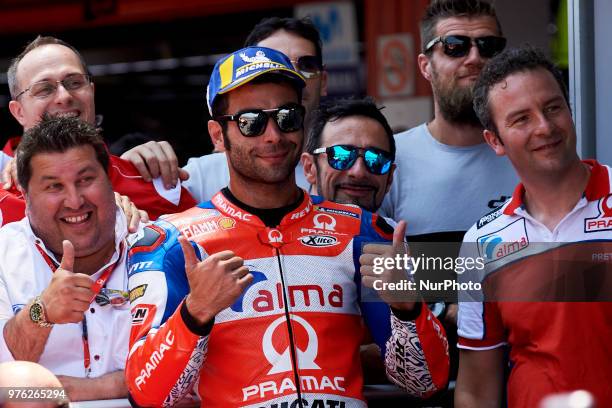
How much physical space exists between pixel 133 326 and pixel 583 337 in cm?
137

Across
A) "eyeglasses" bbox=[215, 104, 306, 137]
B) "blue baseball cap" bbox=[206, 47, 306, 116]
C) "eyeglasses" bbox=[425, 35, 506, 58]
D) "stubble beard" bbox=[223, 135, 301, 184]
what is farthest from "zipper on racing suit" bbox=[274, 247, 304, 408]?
"eyeglasses" bbox=[425, 35, 506, 58]

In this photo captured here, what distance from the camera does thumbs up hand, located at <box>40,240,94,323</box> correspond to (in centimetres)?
290

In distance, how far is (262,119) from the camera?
304cm

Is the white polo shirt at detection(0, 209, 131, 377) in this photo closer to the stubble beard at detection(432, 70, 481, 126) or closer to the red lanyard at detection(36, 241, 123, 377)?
the red lanyard at detection(36, 241, 123, 377)

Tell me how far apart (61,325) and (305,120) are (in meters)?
1.39

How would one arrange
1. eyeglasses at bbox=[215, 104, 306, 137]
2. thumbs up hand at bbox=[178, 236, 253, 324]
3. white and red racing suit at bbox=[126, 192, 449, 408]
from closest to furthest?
thumbs up hand at bbox=[178, 236, 253, 324] → white and red racing suit at bbox=[126, 192, 449, 408] → eyeglasses at bbox=[215, 104, 306, 137]

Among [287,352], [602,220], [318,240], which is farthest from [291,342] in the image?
[602,220]

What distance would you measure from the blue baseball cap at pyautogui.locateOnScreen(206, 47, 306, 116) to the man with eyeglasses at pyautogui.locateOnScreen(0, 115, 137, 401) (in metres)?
0.56

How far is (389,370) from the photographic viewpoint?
2994 millimetres

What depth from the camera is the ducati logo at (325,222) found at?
3137 millimetres

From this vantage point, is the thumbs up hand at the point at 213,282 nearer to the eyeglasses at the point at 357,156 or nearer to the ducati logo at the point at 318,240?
the ducati logo at the point at 318,240

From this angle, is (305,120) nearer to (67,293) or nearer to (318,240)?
(318,240)

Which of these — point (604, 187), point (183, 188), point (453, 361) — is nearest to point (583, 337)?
point (604, 187)

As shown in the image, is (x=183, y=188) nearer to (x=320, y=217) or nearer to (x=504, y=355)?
(x=320, y=217)
